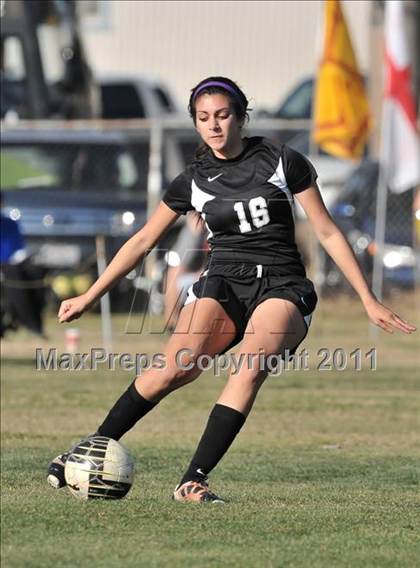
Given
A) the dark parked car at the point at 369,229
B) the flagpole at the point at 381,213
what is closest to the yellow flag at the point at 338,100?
the flagpole at the point at 381,213

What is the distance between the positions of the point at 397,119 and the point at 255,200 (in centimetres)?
1371

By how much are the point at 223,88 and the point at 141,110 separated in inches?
816

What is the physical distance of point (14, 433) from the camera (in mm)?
10695

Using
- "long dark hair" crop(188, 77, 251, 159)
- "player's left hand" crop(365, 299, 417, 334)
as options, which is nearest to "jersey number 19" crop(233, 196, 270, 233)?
"long dark hair" crop(188, 77, 251, 159)

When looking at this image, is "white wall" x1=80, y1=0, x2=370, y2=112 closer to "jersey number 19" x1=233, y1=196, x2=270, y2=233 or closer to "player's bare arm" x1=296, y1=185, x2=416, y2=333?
"player's bare arm" x1=296, y1=185, x2=416, y2=333

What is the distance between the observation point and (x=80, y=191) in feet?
73.5

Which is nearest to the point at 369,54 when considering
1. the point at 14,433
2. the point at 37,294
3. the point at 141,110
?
the point at 141,110

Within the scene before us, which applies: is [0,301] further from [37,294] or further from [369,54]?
[369,54]

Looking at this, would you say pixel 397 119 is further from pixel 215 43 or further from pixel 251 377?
pixel 215 43

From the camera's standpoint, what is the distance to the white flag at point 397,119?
20.1m

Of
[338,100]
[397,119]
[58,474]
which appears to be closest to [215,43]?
[338,100]

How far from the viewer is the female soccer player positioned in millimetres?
6707

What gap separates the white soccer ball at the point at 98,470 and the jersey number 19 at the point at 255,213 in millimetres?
1132

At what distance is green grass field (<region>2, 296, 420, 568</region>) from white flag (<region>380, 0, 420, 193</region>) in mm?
A: 3631
